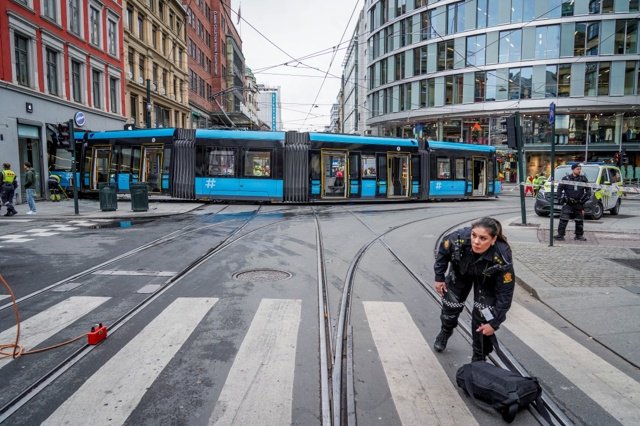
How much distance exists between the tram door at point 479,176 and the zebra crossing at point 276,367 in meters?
21.2

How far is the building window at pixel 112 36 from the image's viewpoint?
30.1 m

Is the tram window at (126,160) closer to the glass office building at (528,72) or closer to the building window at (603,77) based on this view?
the glass office building at (528,72)

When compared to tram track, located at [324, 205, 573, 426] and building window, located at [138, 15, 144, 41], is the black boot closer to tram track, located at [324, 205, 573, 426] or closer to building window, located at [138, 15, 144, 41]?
tram track, located at [324, 205, 573, 426]

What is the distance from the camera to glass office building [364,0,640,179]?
134ft

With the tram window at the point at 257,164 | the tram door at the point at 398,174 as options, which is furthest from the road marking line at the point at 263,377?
the tram door at the point at 398,174

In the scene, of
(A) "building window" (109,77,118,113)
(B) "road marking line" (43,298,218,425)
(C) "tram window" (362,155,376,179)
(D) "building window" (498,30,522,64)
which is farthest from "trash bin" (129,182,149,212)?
(D) "building window" (498,30,522,64)

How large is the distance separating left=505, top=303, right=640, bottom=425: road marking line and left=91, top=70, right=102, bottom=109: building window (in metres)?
29.3

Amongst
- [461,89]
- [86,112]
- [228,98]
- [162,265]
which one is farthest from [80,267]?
[228,98]

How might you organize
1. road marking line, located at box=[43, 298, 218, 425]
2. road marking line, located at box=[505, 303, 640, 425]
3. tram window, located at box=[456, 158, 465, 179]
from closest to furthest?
road marking line, located at box=[43, 298, 218, 425]
road marking line, located at box=[505, 303, 640, 425]
tram window, located at box=[456, 158, 465, 179]

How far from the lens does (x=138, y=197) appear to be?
1745cm

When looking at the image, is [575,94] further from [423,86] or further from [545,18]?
[423,86]

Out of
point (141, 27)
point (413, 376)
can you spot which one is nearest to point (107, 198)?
point (413, 376)

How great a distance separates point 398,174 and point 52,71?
1906 cm

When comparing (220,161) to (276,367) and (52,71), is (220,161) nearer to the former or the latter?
(52,71)
